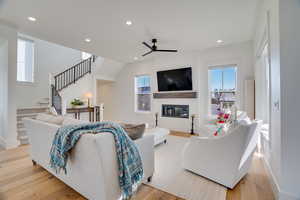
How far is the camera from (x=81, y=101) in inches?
234

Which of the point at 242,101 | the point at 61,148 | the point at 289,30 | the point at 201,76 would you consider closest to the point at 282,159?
the point at 289,30

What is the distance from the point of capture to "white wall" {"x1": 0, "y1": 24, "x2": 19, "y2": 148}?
335 cm

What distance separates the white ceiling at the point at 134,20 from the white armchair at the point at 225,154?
7.32 ft

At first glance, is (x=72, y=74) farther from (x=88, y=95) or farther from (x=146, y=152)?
(x=146, y=152)

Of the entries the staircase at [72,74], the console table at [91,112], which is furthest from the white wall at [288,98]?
the staircase at [72,74]

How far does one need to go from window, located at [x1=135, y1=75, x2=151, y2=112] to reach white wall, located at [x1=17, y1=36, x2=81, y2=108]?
3534 millimetres

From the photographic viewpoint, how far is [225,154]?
1834mm

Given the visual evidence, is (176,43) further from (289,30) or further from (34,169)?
(34,169)

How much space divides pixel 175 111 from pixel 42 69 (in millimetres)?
5729

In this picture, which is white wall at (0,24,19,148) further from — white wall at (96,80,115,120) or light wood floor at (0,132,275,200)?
white wall at (96,80,115,120)

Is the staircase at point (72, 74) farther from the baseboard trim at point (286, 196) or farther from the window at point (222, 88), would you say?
the baseboard trim at point (286, 196)

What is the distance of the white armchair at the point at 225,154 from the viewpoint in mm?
1721

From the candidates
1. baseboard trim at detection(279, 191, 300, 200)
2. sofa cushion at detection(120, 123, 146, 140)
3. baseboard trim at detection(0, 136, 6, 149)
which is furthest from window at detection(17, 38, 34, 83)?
baseboard trim at detection(279, 191, 300, 200)

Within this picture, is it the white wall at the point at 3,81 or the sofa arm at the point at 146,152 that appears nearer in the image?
the sofa arm at the point at 146,152
